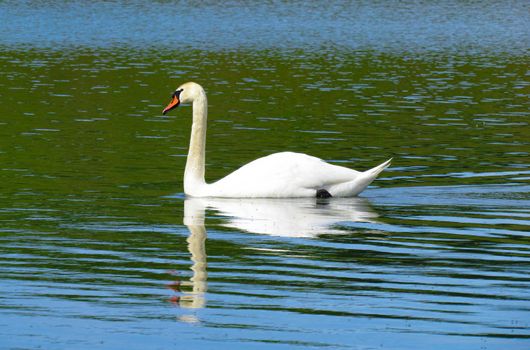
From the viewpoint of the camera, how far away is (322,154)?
21406 mm

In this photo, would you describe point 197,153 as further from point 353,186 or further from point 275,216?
point 275,216

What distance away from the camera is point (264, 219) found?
1427cm

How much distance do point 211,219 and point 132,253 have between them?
8.28 ft

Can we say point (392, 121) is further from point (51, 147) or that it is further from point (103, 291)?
point (103, 291)

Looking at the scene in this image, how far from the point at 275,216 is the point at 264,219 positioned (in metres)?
0.25

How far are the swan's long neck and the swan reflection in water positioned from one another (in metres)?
0.33

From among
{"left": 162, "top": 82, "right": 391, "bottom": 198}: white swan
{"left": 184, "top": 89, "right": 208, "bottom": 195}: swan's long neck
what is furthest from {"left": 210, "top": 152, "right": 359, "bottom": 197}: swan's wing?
{"left": 184, "top": 89, "right": 208, "bottom": 195}: swan's long neck

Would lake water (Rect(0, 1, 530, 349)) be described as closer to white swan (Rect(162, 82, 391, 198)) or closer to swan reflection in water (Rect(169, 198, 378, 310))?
swan reflection in water (Rect(169, 198, 378, 310))

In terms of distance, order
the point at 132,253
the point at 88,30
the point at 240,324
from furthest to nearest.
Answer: the point at 88,30, the point at 132,253, the point at 240,324

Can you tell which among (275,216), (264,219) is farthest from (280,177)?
(264,219)

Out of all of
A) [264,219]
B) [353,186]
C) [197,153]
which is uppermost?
[197,153]

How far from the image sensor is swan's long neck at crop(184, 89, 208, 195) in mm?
16406

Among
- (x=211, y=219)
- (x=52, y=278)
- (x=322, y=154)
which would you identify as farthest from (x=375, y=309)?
(x=322, y=154)

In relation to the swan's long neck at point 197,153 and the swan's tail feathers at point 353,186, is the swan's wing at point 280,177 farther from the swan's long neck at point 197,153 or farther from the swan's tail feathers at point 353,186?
the swan's long neck at point 197,153
